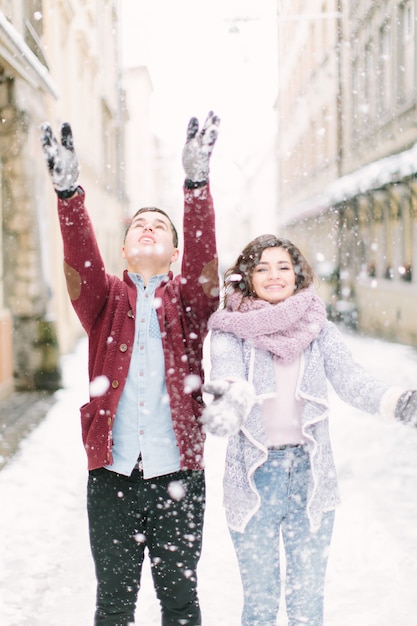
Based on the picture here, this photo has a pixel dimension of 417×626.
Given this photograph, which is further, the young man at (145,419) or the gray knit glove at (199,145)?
the young man at (145,419)

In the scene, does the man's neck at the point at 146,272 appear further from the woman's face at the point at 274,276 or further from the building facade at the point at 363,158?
the building facade at the point at 363,158

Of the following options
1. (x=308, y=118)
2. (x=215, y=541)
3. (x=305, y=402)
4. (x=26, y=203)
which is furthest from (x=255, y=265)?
(x=308, y=118)

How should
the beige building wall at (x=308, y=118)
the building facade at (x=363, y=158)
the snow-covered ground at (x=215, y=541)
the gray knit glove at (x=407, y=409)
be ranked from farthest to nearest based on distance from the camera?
the beige building wall at (x=308, y=118)
the building facade at (x=363, y=158)
the snow-covered ground at (x=215, y=541)
the gray knit glove at (x=407, y=409)

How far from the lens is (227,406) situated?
6.29 feet

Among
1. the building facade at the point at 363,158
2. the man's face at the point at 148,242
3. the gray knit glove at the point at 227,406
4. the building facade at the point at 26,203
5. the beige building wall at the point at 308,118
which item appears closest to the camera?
the gray knit glove at the point at 227,406

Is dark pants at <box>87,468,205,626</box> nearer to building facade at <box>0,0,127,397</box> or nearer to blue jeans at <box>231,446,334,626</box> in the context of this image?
blue jeans at <box>231,446,334,626</box>

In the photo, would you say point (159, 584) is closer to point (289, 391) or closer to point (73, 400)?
point (289, 391)

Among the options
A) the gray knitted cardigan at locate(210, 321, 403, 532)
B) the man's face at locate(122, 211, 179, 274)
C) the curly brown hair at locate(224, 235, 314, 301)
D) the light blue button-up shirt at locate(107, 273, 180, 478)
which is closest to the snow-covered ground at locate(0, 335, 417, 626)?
the gray knitted cardigan at locate(210, 321, 403, 532)

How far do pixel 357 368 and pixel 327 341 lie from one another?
0.13m

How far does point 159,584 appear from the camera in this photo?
89.7 inches

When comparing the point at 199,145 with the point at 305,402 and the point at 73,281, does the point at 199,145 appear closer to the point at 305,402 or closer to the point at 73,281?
the point at 73,281

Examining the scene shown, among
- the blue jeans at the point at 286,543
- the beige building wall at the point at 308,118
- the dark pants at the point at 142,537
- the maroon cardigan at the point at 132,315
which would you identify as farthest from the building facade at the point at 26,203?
the beige building wall at the point at 308,118

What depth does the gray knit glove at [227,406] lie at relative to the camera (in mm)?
1867

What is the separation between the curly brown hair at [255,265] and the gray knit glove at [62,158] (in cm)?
64
